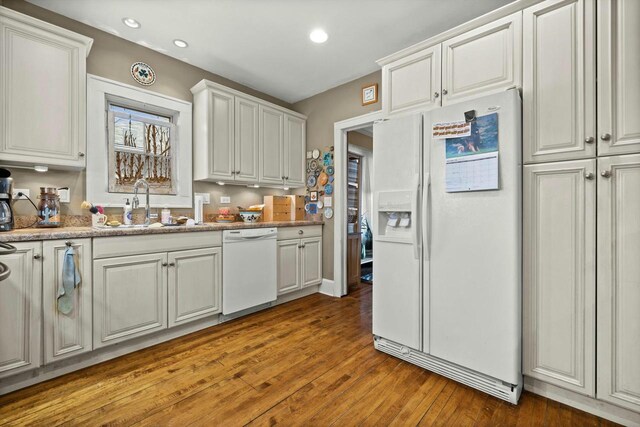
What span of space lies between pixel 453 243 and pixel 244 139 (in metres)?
2.50

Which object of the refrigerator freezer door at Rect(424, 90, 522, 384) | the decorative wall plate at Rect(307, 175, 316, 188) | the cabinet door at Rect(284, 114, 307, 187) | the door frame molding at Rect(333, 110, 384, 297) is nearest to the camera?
the refrigerator freezer door at Rect(424, 90, 522, 384)

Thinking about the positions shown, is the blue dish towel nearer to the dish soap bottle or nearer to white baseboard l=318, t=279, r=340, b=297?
the dish soap bottle

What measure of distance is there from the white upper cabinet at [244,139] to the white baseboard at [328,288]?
4.47 feet

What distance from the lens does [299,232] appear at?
3.47m

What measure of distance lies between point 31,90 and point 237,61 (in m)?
1.72

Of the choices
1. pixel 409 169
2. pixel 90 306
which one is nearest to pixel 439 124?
pixel 409 169

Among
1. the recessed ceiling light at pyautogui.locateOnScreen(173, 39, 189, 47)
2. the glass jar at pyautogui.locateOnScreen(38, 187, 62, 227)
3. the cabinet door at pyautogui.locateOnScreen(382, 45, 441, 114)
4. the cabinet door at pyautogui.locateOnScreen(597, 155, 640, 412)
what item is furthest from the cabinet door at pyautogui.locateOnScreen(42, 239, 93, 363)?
the cabinet door at pyautogui.locateOnScreen(597, 155, 640, 412)

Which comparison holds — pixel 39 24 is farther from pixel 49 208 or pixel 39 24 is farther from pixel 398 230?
pixel 398 230

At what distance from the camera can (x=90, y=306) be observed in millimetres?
1941

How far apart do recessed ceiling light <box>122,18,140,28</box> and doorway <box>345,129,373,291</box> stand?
8.19 ft

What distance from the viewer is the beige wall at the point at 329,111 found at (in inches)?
135

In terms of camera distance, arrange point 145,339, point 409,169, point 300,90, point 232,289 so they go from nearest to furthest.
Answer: point 409,169
point 145,339
point 232,289
point 300,90

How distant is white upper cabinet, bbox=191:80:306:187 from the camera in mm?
3016

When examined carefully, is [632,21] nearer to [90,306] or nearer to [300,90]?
[300,90]
